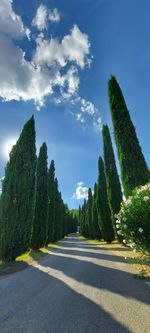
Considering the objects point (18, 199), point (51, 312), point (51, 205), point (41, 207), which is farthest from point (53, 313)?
point (51, 205)

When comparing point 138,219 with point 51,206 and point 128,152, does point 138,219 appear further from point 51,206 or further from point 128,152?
point 51,206

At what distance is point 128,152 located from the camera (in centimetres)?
1259

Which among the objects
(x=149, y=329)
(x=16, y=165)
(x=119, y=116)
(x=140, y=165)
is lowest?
(x=149, y=329)

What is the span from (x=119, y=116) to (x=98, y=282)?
31.8ft

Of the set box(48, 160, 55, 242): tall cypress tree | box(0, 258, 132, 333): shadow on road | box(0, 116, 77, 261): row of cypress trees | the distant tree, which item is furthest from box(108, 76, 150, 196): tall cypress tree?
box(48, 160, 55, 242): tall cypress tree

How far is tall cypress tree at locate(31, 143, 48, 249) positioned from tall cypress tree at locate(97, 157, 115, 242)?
7154 mm

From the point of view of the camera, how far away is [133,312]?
425 centimetres

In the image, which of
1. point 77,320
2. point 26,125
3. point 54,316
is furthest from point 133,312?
point 26,125

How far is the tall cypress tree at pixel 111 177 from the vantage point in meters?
22.7

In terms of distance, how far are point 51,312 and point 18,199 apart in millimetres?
9183

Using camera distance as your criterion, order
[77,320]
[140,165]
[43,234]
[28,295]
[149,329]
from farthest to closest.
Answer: [43,234]
[140,165]
[28,295]
[77,320]
[149,329]

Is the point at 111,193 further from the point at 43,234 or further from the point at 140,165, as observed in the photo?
the point at 140,165

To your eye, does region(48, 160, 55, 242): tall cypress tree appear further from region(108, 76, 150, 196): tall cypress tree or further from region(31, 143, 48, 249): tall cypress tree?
region(108, 76, 150, 196): tall cypress tree

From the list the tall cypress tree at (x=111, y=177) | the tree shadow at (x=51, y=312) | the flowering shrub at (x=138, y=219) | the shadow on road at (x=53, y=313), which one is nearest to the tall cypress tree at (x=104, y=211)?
the tall cypress tree at (x=111, y=177)
